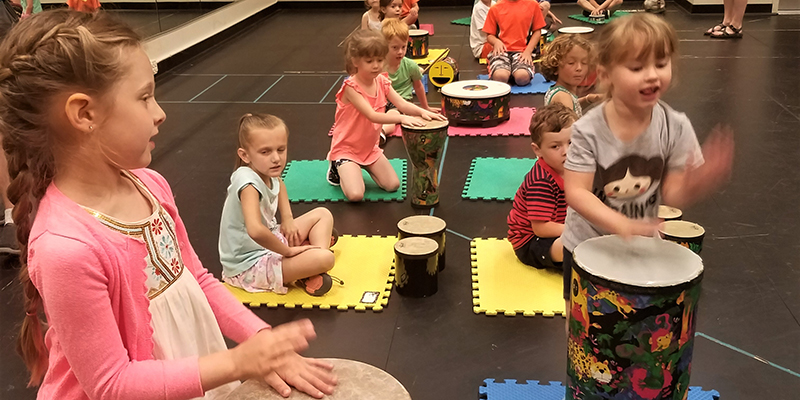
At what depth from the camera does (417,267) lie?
2531 millimetres

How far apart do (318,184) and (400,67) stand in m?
1.24

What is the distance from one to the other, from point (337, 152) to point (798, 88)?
3.62 metres

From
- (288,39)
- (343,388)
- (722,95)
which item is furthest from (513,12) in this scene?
(343,388)

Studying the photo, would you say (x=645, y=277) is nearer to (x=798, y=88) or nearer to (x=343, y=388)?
(x=343, y=388)

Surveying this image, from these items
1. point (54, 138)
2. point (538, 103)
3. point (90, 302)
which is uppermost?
point (54, 138)

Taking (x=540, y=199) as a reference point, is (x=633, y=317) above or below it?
above

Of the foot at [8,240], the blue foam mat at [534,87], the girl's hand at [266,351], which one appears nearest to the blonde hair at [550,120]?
the girl's hand at [266,351]

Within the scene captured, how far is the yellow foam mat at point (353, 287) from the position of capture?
2.54 meters

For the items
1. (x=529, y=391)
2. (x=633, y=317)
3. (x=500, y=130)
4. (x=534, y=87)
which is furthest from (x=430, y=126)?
(x=534, y=87)

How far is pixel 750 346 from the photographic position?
218 cm

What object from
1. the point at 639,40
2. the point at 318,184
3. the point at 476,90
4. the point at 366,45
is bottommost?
the point at 318,184

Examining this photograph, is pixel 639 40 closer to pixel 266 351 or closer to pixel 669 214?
pixel 266 351

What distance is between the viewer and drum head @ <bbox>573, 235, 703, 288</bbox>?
152 centimetres

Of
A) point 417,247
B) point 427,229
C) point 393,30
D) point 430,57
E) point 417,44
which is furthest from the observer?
point 430,57
